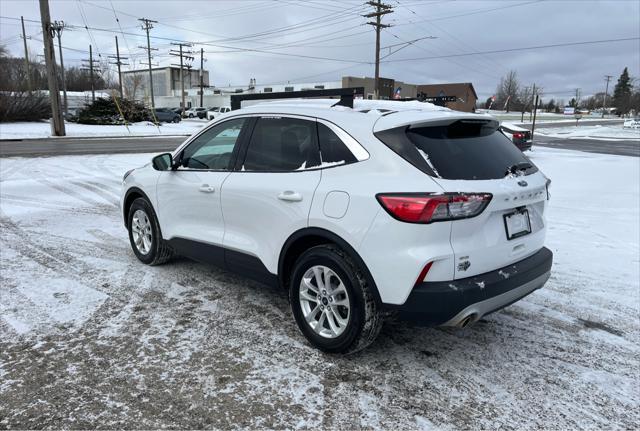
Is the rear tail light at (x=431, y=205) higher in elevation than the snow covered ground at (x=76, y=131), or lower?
higher

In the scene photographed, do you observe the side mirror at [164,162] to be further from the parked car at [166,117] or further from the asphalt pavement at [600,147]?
the parked car at [166,117]

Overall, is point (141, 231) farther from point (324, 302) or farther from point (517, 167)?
point (517, 167)

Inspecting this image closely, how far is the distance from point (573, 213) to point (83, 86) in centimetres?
10879

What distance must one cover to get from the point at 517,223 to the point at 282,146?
1813mm

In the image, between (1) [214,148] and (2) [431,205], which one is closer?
(2) [431,205]

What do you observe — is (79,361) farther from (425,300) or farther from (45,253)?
(45,253)

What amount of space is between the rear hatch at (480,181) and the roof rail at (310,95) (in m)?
0.62

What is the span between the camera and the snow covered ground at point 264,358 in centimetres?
284

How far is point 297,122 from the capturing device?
3.71m

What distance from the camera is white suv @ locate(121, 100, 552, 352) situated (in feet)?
9.50

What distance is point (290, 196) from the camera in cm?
347

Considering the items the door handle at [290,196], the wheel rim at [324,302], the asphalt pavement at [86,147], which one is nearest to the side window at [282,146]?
the door handle at [290,196]

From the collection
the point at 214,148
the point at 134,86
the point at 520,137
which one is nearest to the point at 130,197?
the point at 214,148

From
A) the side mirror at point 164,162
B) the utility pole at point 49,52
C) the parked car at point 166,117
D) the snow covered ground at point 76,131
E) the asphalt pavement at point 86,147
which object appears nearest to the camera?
the side mirror at point 164,162
